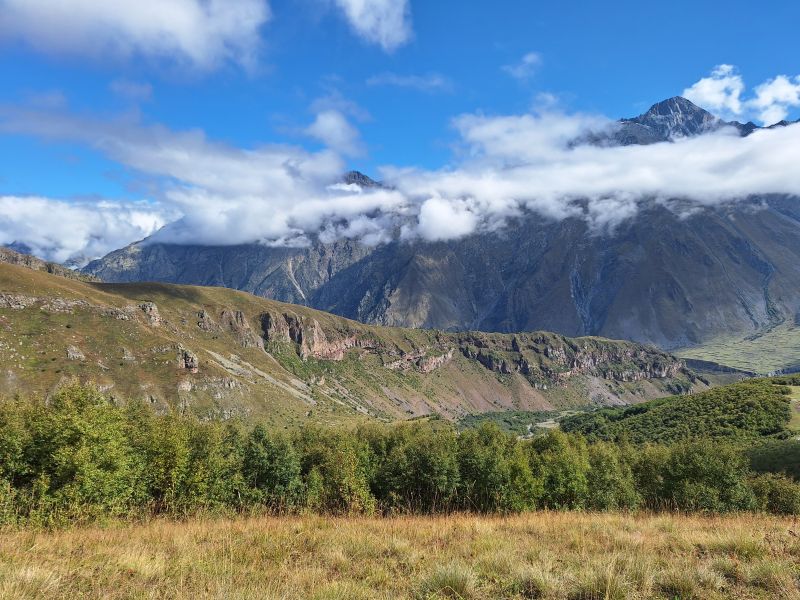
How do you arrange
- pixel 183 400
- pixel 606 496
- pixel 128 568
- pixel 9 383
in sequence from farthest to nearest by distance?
pixel 183 400
pixel 9 383
pixel 606 496
pixel 128 568

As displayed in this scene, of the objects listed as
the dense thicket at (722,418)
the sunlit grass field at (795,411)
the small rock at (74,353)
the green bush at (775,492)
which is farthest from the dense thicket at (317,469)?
the small rock at (74,353)

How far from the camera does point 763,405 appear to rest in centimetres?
14850

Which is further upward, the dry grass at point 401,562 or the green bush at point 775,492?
the dry grass at point 401,562

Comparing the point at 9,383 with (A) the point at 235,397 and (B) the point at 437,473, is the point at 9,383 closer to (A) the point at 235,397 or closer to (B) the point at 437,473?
(A) the point at 235,397

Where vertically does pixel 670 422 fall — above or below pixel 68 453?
below

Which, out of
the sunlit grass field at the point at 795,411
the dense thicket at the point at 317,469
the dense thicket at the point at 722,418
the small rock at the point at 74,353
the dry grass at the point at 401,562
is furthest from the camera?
the small rock at the point at 74,353

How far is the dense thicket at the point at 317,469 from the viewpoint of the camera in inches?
1058

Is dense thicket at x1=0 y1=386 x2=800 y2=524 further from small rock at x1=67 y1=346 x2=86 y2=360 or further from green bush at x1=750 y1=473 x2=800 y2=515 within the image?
small rock at x1=67 y1=346 x2=86 y2=360

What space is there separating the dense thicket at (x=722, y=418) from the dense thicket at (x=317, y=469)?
67.7 metres

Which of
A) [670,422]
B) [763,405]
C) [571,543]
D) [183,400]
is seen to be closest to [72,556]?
[571,543]

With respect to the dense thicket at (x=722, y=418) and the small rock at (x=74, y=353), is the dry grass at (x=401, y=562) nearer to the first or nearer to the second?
the dense thicket at (x=722, y=418)

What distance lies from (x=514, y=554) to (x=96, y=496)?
26537 mm

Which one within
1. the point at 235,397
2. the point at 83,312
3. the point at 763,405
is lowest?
the point at 235,397

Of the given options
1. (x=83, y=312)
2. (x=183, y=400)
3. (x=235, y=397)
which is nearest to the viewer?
(x=183, y=400)
